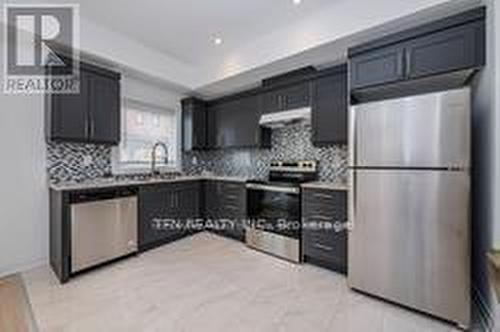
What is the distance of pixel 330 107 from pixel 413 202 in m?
1.61

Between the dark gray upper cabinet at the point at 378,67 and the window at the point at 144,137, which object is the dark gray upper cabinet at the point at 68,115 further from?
the dark gray upper cabinet at the point at 378,67

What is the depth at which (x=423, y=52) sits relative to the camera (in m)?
2.27

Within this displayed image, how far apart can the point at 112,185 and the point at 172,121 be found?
81.1 inches

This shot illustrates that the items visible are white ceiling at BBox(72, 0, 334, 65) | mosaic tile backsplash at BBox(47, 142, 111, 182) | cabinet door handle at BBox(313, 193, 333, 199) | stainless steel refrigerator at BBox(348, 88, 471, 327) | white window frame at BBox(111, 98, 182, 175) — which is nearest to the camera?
stainless steel refrigerator at BBox(348, 88, 471, 327)

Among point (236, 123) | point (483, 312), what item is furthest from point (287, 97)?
point (483, 312)

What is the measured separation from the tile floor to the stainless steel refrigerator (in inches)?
8.9

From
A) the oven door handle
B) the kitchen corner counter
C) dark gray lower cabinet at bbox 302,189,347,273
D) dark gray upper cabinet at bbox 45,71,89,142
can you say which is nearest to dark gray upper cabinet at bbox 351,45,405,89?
the kitchen corner counter

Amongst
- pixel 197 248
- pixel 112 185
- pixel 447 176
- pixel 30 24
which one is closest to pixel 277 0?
pixel 447 176

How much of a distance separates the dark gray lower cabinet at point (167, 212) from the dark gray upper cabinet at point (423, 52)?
2.88 meters

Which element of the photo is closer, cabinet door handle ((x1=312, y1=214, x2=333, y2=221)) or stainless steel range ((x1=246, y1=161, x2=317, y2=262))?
cabinet door handle ((x1=312, y1=214, x2=333, y2=221))

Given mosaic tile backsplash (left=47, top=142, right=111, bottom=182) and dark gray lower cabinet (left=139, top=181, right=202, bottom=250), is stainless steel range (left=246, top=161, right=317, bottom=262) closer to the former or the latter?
dark gray lower cabinet (left=139, top=181, right=202, bottom=250)

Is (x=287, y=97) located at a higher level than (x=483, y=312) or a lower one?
higher

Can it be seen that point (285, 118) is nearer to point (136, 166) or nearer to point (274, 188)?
point (274, 188)

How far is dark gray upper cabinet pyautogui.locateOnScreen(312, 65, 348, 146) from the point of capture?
3244mm
